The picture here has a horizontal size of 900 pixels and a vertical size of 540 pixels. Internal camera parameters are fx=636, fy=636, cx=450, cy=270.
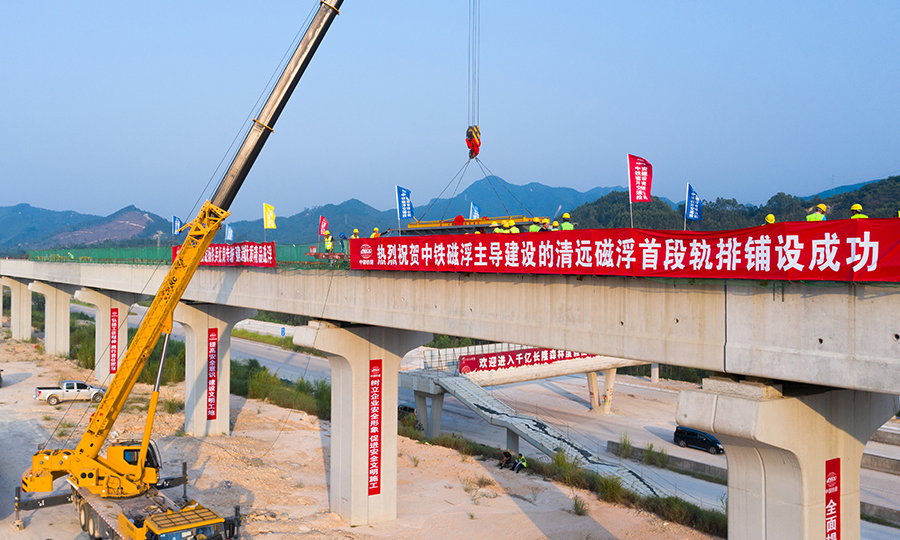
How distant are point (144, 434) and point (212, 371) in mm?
13280

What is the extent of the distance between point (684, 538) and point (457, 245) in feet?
41.1

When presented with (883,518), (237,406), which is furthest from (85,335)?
(883,518)

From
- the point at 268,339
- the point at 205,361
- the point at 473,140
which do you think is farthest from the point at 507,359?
the point at 268,339

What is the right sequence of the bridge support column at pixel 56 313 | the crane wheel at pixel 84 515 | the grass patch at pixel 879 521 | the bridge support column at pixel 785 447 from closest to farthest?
the bridge support column at pixel 785 447 < the crane wheel at pixel 84 515 < the grass patch at pixel 879 521 < the bridge support column at pixel 56 313

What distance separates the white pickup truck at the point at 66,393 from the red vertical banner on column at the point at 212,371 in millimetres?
10642

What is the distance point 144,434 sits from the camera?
18641mm

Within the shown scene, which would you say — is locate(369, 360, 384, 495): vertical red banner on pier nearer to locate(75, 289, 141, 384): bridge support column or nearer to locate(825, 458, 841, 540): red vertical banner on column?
locate(825, 458, 841, 540): red vertical banner on column

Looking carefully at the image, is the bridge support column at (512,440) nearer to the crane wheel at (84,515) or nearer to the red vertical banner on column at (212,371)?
the red vertical banner on column at (212,371)

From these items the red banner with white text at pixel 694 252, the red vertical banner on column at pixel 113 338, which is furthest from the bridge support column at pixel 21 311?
the red banner with white text at pixel 694 252

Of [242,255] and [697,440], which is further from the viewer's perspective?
[697,440]

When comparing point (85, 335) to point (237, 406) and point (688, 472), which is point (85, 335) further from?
point (688, 472)

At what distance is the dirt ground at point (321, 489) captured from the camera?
20500 mm

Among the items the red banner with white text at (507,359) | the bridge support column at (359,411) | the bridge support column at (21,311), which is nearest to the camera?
the bridge support column at (359,411)

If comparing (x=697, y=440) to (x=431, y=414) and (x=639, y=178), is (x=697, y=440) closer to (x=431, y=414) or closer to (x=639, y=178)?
(x=431, y=414)
